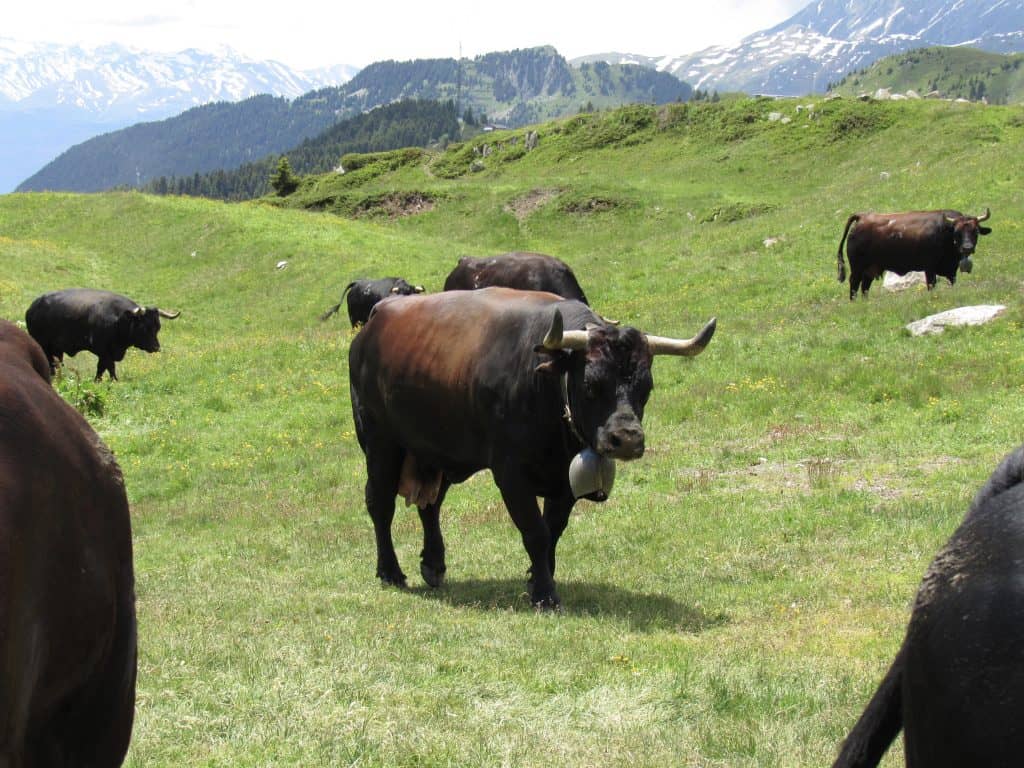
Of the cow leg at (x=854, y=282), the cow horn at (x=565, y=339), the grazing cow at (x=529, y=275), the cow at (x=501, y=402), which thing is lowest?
the cow leg at (x=854, y=282)

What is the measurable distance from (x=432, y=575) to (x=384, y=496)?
1.03m

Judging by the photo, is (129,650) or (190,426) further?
(190,426)

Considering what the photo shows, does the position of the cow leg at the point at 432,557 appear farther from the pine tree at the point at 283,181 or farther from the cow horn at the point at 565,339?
the pine tree at the point at 283,181

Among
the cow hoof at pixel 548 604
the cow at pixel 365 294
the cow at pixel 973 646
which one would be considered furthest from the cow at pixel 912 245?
the cow at pixel 973 646

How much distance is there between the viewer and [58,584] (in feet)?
9.03

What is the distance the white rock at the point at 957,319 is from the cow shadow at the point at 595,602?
12287mm

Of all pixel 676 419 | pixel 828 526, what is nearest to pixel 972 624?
pixel 828 526

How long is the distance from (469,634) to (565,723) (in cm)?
248

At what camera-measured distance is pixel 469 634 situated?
8.44 metres

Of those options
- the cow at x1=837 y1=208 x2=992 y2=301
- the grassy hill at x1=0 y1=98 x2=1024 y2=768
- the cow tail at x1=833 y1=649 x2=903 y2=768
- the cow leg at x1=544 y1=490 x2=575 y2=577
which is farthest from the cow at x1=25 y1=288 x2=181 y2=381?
the cow tail at x1=833 y1=649 x2=903 y2=768

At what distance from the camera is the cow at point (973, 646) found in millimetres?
2277

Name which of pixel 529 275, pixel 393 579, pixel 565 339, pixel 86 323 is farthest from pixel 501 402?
pixel 86 323

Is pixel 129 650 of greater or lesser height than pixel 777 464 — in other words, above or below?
above

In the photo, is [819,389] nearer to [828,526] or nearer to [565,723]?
[828,526]
